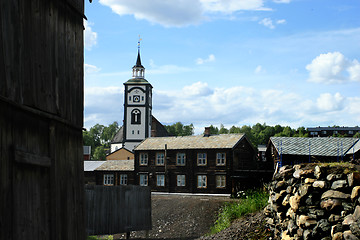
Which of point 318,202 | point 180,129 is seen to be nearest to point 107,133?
point 180,129

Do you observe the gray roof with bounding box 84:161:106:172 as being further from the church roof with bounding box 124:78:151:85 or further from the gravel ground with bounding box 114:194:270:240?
the church roof with bounding box 124:78:151:85

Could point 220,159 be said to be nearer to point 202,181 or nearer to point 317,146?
point 202,181

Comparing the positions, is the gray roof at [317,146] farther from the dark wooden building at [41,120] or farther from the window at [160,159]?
the dark wooden building at [41,120]

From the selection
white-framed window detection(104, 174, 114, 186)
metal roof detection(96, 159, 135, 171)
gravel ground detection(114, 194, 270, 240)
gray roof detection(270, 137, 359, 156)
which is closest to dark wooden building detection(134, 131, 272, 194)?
metal roof detection(96, 159, 135, 171)

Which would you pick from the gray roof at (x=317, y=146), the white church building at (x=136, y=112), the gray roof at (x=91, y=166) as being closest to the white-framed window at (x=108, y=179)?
the gray roof at (x=91, y=166)

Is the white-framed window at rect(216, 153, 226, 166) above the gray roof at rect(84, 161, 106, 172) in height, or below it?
above

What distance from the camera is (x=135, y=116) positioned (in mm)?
68500

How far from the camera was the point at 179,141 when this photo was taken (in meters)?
39.6

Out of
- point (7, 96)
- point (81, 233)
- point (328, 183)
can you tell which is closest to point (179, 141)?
point (328, 183)

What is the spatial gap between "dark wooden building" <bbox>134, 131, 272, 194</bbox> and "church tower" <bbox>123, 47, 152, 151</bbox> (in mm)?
26876

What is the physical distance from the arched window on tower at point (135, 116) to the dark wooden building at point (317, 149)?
139 feet

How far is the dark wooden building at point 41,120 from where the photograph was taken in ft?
18.7

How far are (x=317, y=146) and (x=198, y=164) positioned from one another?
1447cm

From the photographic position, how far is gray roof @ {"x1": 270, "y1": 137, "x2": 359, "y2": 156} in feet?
76.8
